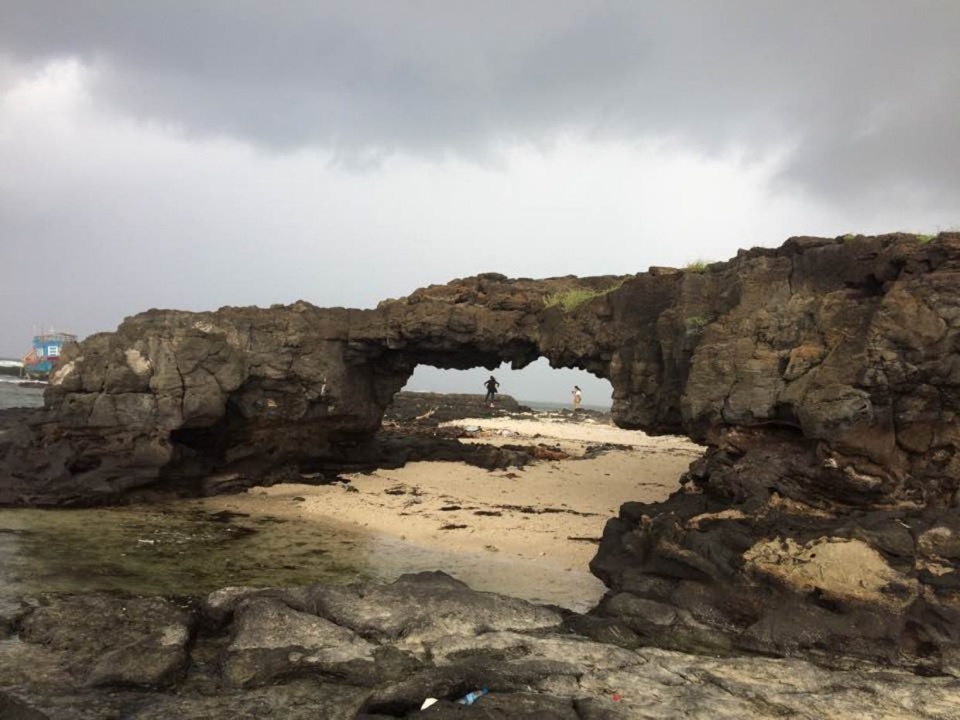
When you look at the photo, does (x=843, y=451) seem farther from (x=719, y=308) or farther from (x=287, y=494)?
(x=287, y=494)

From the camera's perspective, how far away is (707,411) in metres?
12.5

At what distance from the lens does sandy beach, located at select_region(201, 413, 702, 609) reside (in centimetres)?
1224

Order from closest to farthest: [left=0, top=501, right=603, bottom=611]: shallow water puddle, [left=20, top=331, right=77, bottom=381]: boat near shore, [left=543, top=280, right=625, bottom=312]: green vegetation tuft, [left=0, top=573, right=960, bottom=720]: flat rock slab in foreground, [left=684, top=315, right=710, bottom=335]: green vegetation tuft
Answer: [left=0, top=573, right=960, bottom=720]: flat rock slab in foreground
[left=0, top=501, right=603, bottom=611]: shallow water puddle
[left=684, top=315, right=710, bottom=335]: green vegetation tuft
[left=543, top=280, right=625, bottom=312]: green vegetation tuft
[left=20, top=331, right=77, bottom=381]: boat near shore

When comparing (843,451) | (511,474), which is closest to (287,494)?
(511,474)

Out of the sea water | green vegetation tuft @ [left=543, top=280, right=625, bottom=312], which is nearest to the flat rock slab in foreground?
green vegetation tuft @ [left=543, top=280, right=625, bottom=312]

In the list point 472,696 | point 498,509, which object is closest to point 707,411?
point 498,509

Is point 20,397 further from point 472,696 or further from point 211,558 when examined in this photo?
point 472,696

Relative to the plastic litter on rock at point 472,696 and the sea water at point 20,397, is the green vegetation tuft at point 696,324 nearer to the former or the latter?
the plastic litter on rock at point 472,696

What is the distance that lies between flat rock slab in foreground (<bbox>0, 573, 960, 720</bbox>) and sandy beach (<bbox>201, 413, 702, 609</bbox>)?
2800mm

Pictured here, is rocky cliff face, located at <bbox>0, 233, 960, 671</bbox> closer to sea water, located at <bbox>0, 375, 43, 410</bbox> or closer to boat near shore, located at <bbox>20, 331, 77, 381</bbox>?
sea water, located at <bbox>0, 375, 43, 410</bbox>

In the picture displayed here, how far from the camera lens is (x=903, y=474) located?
10102 mm

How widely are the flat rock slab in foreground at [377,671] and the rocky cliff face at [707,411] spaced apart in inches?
44.4

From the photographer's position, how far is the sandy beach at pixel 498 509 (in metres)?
12.2

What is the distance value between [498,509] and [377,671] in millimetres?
10684
